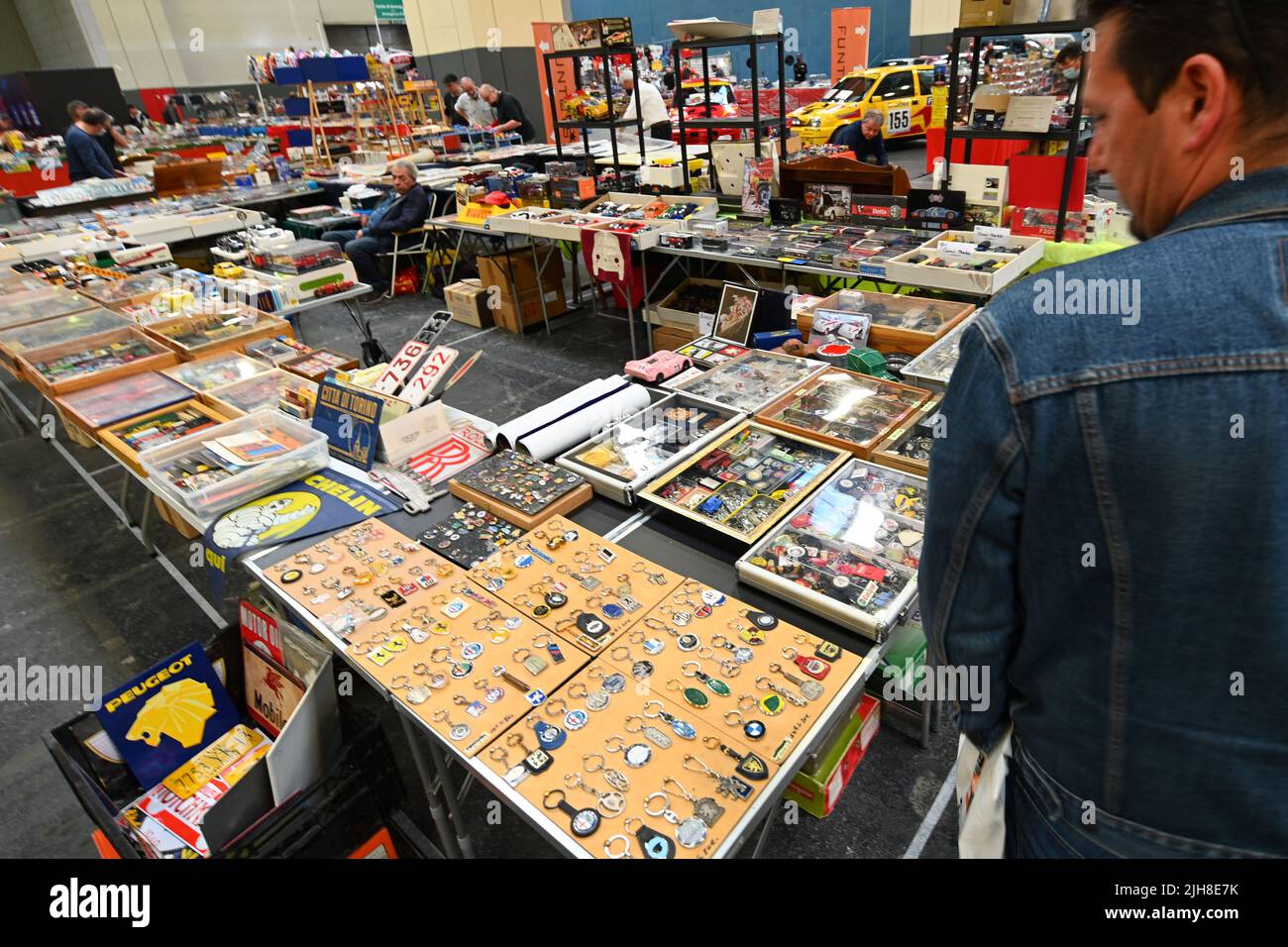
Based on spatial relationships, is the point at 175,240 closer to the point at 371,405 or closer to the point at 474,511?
the point at 371,405

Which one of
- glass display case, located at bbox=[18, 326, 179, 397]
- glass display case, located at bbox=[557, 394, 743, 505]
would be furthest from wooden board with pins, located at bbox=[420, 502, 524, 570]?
glass display case, located at bbox=[18, 326, 179, 397]

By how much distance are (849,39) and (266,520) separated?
17.1 meters

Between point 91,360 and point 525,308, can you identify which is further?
point 525,308

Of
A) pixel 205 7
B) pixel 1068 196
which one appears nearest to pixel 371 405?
pixel 1068 196

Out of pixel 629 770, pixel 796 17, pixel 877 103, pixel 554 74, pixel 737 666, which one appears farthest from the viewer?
pixel 796 17

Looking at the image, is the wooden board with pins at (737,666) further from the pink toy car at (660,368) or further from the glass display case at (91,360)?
the glass display case at (91,360)

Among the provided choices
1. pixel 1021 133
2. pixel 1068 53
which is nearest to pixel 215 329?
pixel 1021 133

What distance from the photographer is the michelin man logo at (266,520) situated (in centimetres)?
224

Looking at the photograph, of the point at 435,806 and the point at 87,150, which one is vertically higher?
the point at 87,150

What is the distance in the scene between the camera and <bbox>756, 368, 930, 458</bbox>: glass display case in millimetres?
2363

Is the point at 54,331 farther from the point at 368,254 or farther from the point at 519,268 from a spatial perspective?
the point at 368,254

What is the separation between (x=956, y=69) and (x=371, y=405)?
13.0 feet

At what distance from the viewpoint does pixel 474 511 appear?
2.29 metres

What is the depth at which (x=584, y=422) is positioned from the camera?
258cm
